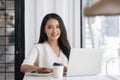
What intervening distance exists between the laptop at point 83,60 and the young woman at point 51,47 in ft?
1.65

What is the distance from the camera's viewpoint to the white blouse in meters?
2.40

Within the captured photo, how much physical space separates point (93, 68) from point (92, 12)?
126cm

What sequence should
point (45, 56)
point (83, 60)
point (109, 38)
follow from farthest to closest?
point (109, 38) < point (45, 56) < point (83, 60)

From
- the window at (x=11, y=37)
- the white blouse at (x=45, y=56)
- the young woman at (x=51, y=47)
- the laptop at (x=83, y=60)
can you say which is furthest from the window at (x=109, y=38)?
the laptop at (x=83, y=60)

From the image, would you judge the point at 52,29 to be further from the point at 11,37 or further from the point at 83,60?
the point at 11,37

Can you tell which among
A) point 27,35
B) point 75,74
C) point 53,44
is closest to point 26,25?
point 27,35

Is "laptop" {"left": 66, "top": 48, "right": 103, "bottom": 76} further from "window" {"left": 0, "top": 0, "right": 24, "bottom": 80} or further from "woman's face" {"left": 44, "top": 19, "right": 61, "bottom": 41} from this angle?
"window" {"left": 0, "top": 0, "right": 24, "bottom": 80}

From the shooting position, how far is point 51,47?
8.09 ft

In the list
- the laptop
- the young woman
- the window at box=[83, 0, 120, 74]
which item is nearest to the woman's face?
the young woman

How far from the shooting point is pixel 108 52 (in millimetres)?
3635

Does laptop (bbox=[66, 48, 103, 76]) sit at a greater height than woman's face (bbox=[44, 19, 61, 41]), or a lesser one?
lesser

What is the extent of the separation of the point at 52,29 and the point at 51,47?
0.62ft

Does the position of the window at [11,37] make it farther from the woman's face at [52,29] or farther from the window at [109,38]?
the woman's face at [52,29]

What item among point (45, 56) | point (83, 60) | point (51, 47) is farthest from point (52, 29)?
point (83, 60)
